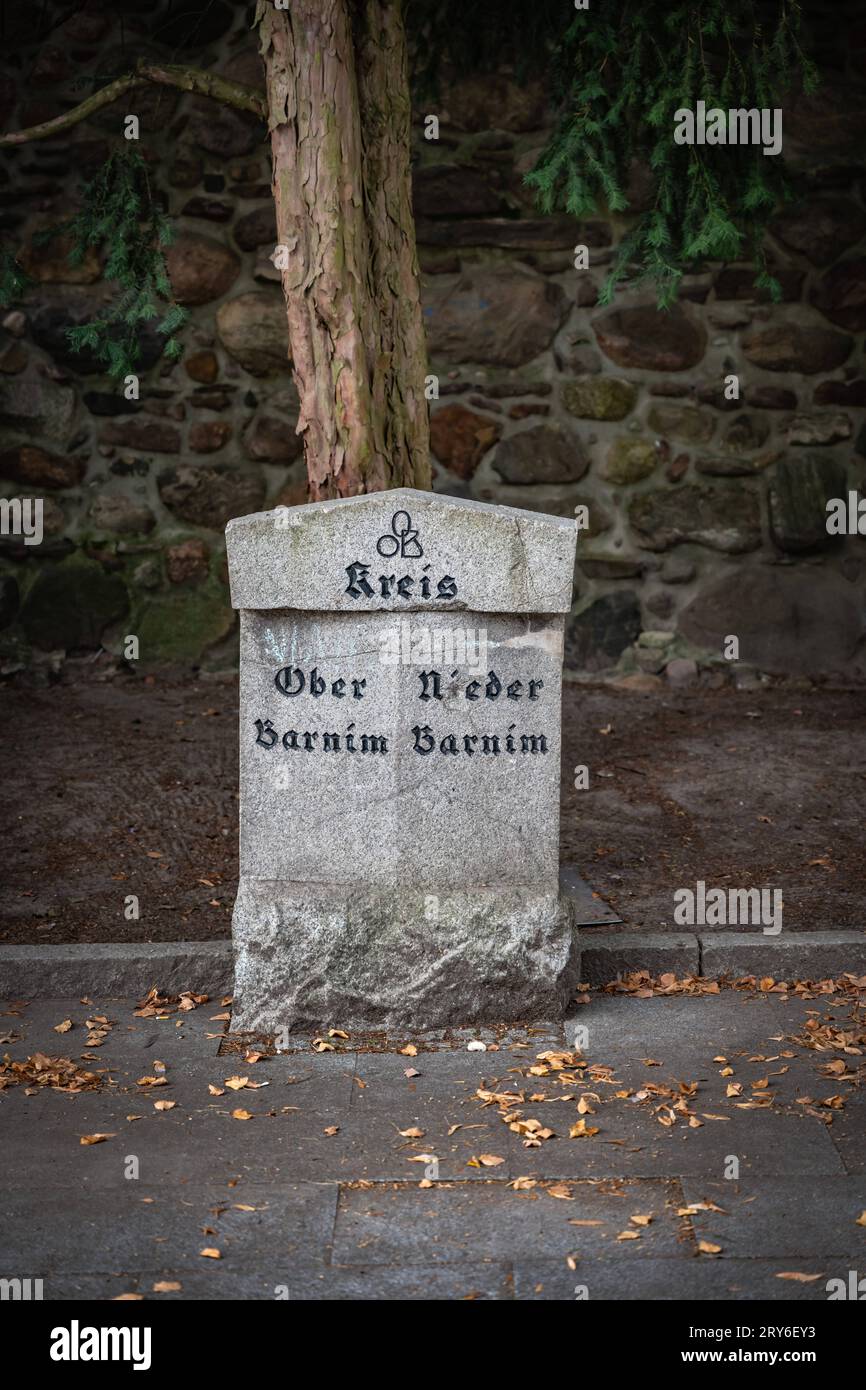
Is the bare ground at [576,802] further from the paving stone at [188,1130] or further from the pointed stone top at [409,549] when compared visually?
the pointed stone top at [409,549]

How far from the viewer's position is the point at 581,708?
25.1 feet

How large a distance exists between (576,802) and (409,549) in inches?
94.5

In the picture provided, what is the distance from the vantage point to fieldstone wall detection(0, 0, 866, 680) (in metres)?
7.82

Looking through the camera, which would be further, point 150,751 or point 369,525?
point 150,751

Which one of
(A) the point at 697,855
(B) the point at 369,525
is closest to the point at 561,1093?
(B) the point at 369,525

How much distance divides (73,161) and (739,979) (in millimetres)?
5533

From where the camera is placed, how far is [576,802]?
6.38 metres

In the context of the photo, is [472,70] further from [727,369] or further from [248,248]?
[727,369]

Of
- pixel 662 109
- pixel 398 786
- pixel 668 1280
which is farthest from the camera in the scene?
pixel 662 109

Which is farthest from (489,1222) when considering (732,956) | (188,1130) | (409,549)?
(409,549)

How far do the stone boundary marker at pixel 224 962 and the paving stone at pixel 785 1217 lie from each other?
1333 mm

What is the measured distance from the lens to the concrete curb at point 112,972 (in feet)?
15.4

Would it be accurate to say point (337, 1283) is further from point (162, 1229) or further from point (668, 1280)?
point (668, 1280)

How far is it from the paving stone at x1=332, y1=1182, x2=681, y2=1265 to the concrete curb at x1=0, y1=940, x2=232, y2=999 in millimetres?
1378
